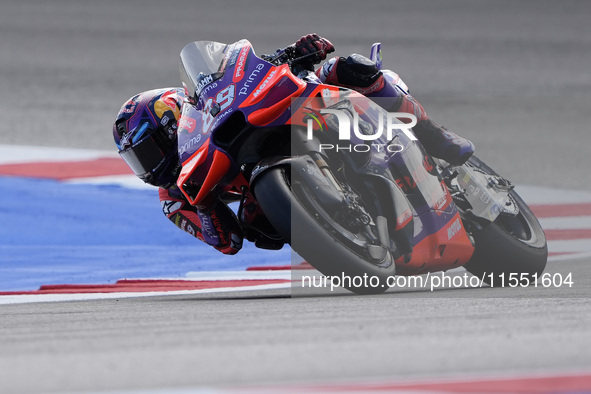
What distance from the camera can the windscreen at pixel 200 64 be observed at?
4.73 meters

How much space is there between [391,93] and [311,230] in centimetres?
119

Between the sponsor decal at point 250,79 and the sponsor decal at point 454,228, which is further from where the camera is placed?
the sponsor decal at point 454,228

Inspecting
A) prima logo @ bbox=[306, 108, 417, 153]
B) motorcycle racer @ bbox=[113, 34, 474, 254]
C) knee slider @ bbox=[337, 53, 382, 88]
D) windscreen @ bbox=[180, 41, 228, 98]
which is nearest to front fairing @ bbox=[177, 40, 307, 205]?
windscreen @ bbox=[180, 41, 228, 98]

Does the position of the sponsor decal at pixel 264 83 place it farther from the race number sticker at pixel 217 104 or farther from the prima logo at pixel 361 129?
the prima logo at pixel 361 129

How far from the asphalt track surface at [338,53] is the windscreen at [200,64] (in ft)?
3.24

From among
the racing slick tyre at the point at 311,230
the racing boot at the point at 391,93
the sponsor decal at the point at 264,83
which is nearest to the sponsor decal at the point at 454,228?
the racing boot at the point at 391,93

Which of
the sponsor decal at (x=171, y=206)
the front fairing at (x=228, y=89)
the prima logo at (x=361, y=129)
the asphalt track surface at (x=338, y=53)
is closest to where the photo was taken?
the asphalt track surface at (x=338, y=53)

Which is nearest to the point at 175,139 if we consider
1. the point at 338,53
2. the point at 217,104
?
the point at 217,104

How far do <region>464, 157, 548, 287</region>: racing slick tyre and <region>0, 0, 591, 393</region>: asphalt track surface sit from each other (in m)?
0.25

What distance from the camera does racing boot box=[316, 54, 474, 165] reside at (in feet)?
16.1

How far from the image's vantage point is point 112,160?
33.6ft

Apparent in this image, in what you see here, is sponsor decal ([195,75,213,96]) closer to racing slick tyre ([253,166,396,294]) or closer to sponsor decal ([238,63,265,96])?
sponsor decal ([238,63,265,96])

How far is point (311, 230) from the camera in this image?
4.13 m

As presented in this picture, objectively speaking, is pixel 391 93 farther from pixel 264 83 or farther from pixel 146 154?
pixel 146 154
